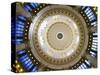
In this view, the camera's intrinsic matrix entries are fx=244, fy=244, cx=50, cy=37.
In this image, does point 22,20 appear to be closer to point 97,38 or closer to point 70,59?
point 70,59

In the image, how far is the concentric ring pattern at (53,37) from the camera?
6.23ft

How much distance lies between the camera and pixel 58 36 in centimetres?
202

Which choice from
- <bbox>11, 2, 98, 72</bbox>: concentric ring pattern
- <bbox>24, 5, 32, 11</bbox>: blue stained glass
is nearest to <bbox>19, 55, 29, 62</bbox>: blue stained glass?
<bbox>11, 2, 98, 72</bbox>: concentric ring pattern

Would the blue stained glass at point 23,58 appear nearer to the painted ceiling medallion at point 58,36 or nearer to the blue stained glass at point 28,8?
the painted ceiling medallion at point 58,36

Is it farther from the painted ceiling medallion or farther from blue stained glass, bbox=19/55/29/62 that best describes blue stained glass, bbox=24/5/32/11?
blue stained glass, bbox=19/55/29/62

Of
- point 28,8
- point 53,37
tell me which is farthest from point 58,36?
point 28,8

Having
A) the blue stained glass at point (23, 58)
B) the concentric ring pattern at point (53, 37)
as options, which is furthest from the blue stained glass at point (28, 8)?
the blue stained glass at point (23, 58)

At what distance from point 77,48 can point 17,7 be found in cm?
61

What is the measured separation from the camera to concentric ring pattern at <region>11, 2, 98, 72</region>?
6.23 feet

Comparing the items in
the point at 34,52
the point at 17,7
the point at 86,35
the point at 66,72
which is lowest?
the point at 66,72

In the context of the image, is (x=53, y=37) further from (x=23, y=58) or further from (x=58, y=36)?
(x=23, y=58)

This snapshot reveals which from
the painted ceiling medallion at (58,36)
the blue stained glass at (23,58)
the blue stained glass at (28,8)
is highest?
the blue stained glass at (28,8)

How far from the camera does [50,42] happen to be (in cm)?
199

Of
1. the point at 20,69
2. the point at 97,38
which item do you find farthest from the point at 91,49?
the point at 20,69
